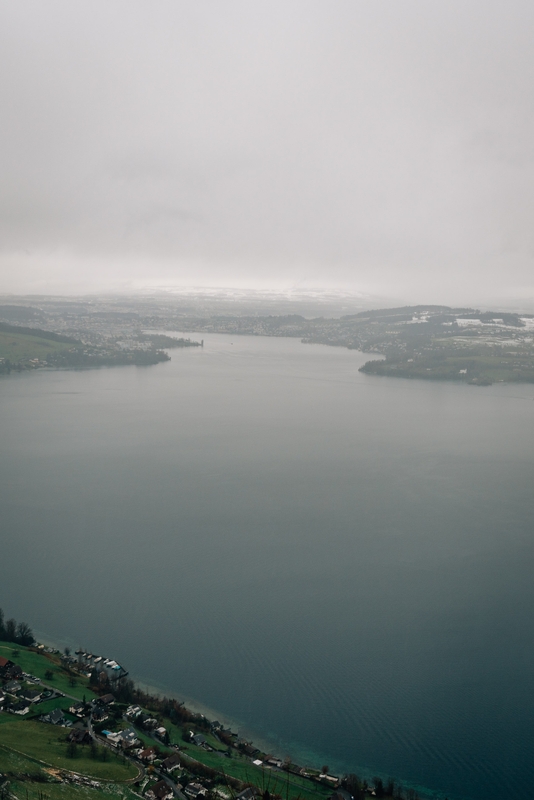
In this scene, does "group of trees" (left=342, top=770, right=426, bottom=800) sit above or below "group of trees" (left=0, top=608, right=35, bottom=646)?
below

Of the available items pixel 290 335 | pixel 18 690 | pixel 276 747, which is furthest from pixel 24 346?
pixel 276 747

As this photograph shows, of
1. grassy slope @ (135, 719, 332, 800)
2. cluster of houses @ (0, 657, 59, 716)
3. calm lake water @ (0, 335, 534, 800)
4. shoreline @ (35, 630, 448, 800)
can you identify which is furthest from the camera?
calm lake water @ (0, 335, 534, 800)

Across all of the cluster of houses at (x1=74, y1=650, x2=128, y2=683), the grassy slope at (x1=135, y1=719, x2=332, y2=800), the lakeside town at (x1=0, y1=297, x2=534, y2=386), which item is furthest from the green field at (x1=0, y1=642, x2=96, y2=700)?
the lakeside town at (x1=0, y1=297, x2=534, y2=386)

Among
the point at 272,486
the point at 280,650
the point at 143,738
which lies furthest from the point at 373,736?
the point at 272,486

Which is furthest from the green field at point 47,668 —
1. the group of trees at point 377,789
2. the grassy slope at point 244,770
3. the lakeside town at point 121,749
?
the group of trees at point 377,789

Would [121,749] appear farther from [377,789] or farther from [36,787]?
[377,789]

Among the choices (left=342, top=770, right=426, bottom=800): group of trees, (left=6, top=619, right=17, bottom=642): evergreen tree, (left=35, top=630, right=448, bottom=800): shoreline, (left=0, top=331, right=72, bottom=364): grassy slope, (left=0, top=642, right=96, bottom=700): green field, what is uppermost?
(left=0, top=331, right=72, bottom=364): grassy slope

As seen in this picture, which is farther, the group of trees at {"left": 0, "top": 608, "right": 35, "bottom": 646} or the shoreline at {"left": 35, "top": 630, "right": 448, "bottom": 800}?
the group of trees at {"left": 0, "top": 608, "right": 35, "bottom": 646}

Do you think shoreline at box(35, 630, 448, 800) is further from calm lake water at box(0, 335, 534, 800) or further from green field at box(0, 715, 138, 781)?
green field at box(0, 715, 138, 781)
